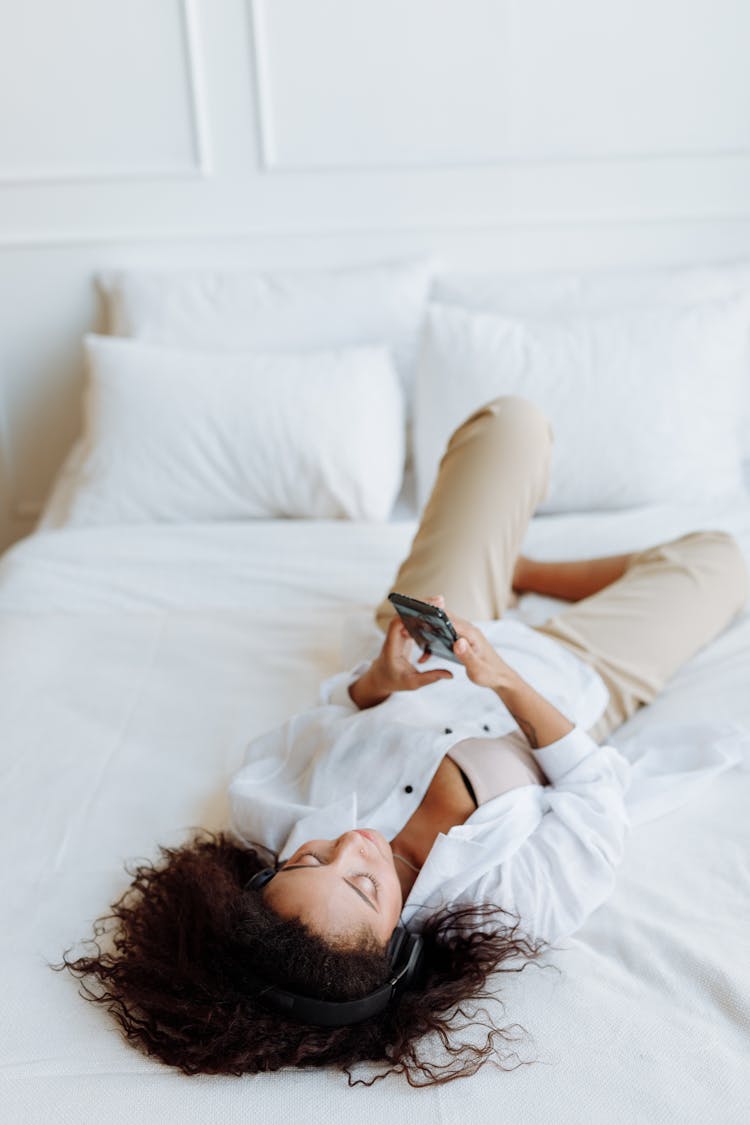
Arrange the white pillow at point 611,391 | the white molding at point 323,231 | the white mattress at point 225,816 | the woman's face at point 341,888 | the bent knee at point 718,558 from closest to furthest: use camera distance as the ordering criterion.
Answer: the white mattress at point 225,816 → the woman's face at point 341,888 → the bent knee at point 718,558 → the white pillow at point 611,391 → the white molding at point 323,231

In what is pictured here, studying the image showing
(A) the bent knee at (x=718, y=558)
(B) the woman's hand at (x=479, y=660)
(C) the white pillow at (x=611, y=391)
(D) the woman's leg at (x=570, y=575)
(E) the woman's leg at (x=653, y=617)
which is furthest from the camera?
(C) the white pillow at (x=611, y=391)

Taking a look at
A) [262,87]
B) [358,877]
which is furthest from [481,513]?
[262,87]

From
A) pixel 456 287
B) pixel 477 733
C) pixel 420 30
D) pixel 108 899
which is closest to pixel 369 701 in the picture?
pixel 477 733

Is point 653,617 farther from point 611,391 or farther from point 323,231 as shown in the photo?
point 323,231

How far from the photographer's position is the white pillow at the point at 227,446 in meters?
2.22

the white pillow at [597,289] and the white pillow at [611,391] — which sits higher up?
the white pillow at [597,289]

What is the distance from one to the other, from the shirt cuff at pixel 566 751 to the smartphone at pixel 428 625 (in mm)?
173

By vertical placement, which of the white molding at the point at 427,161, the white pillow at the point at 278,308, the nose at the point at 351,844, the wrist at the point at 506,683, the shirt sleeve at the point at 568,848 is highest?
the white molding at the point at 427,161

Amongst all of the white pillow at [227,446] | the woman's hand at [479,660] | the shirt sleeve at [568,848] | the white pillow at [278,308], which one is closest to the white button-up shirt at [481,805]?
the shirt sleeve at [568,848]

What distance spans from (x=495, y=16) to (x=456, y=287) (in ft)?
1.92

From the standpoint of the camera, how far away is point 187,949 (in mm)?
1133

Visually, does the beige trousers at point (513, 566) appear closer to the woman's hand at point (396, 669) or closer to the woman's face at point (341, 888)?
the woman's hand at point (396, 669)

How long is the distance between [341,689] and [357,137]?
1458 mm

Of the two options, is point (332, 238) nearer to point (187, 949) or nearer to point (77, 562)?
point (77, 562)
